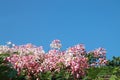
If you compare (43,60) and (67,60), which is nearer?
(67,60)

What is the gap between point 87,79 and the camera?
9539 millimetres

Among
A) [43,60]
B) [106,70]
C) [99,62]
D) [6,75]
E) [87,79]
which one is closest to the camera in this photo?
[6,75]

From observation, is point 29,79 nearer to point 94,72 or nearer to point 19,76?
point 19,76

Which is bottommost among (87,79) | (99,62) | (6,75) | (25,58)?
(6,75)

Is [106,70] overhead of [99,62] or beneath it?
beneath

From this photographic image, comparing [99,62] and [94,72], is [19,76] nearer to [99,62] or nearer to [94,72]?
[94,72]

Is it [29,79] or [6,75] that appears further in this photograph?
[29,79]

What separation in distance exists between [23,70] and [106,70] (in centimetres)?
180

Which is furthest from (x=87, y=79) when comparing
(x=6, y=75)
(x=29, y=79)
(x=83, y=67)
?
(x=6, y=75)

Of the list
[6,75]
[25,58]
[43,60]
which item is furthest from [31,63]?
[6,75]

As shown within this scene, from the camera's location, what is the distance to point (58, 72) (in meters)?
9.87

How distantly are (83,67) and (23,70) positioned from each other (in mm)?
1270

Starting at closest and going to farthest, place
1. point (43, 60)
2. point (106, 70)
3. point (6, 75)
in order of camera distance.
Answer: point (6, 75), point (106, 70), point (43, 60)

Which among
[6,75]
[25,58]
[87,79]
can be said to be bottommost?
[6,75]
